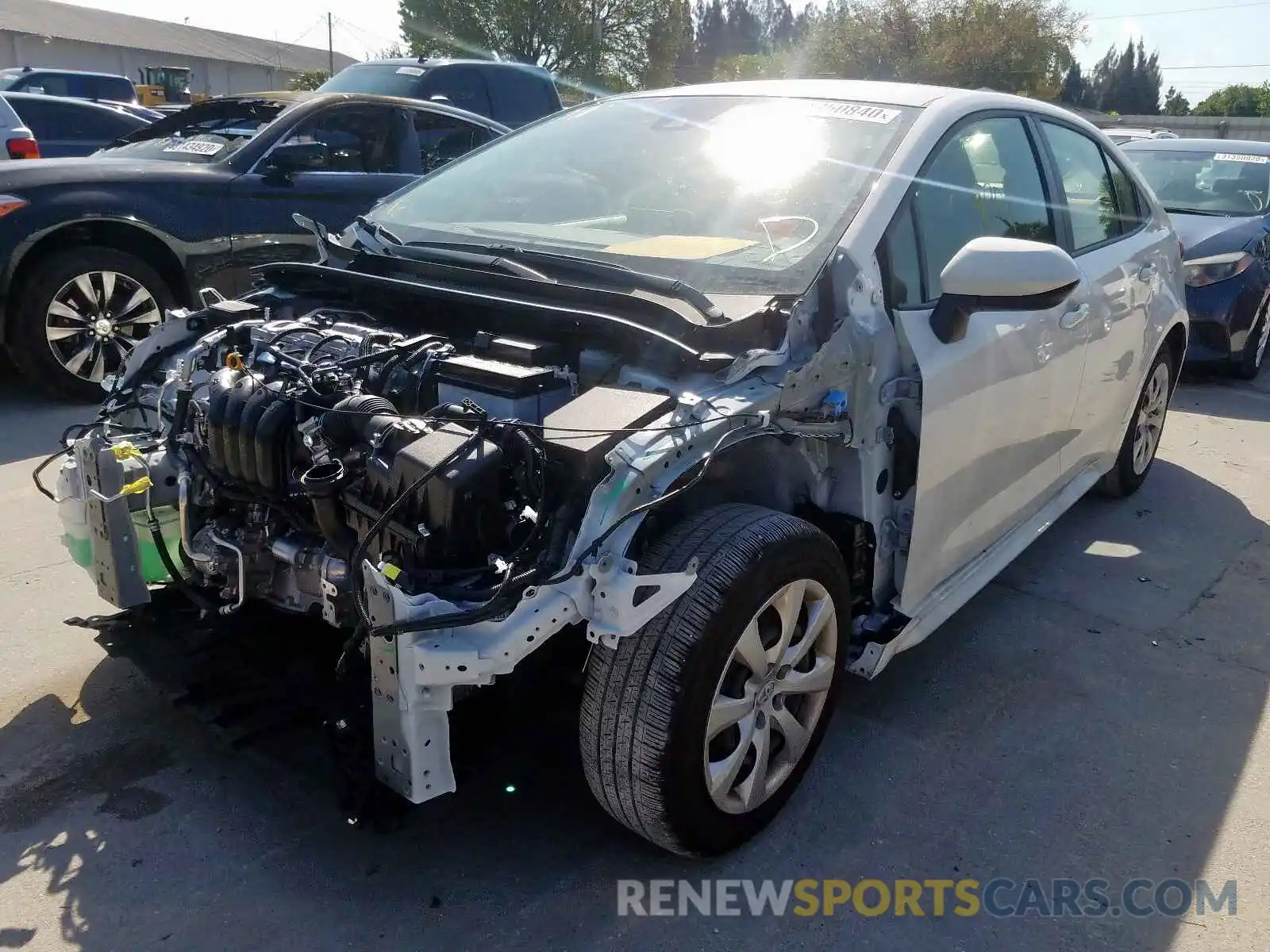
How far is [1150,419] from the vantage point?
486 centimetres

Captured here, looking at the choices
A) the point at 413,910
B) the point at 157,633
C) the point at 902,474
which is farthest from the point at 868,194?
the point at 157,633

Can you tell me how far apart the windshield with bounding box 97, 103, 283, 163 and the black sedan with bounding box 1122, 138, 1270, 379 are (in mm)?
6554

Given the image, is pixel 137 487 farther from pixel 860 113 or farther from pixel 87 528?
pixel 860 113

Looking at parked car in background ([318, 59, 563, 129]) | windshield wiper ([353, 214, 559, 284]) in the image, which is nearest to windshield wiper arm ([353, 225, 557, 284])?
windshield wiper ([353, 214, 559, 284])

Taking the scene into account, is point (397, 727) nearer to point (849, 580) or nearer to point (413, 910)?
point (413, 910)

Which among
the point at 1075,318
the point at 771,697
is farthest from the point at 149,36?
the point at 771,697

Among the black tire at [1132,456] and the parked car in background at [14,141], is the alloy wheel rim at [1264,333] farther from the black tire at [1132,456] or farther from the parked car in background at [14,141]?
the parked car in background at [14,141]

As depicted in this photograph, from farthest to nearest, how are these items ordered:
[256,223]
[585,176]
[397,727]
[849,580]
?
1. [256,223]
2. [585,176]
3. [849,580]
4. [397,727]

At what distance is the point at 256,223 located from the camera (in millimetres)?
6098

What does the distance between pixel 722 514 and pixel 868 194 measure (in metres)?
1.06

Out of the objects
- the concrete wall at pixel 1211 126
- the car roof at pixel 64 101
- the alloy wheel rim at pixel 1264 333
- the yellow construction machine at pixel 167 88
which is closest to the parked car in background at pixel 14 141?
the car roof at pixel 64 101

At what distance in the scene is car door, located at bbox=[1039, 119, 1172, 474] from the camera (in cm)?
365

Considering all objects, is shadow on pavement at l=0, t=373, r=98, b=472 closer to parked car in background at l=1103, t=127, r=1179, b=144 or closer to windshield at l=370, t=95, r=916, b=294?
windshield at l=370, t=95, r=916, b=294

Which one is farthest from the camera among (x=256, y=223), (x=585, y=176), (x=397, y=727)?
(x=256, y=223)
